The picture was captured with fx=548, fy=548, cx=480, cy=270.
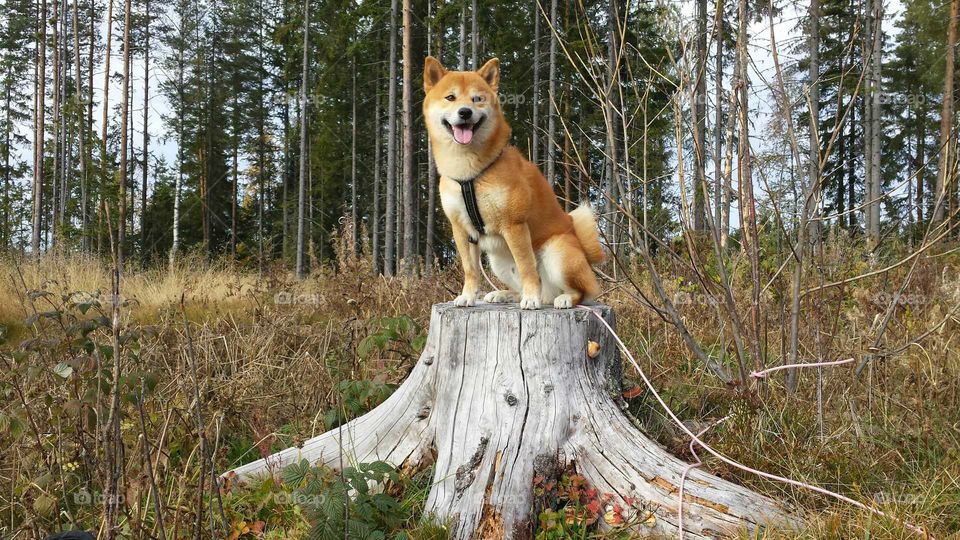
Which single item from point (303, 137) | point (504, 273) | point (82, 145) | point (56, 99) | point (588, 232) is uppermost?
point (56, 99)

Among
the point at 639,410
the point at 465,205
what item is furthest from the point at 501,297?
the point at 639,410

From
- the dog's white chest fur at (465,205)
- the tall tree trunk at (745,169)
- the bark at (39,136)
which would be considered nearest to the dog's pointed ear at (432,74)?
the dog's white chest fur at (465,205)

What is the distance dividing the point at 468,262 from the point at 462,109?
86cm

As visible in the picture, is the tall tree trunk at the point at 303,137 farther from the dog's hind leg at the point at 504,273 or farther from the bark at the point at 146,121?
the dog's hind leg at the point at 504,273

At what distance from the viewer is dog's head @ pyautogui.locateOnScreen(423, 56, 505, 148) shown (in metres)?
2.81

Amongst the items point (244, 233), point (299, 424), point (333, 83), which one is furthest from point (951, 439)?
point (244, 233)

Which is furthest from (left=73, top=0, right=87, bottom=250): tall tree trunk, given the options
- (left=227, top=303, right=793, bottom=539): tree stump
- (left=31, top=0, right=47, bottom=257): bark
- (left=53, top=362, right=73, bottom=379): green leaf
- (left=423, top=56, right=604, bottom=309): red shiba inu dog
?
(left=227, top=303, right=793, bottom=539): tree stump

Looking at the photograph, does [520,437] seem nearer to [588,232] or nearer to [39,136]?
[588,232]

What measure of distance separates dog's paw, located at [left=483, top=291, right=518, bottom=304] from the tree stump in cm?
55

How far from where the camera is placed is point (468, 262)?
3.17 m

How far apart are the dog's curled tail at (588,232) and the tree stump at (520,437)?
522 mm

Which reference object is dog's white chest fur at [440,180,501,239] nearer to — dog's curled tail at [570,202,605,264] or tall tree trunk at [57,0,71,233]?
dog's curled tail at [570,202,605,264]

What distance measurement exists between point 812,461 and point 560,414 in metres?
1.14

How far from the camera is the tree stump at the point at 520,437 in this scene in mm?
2318
